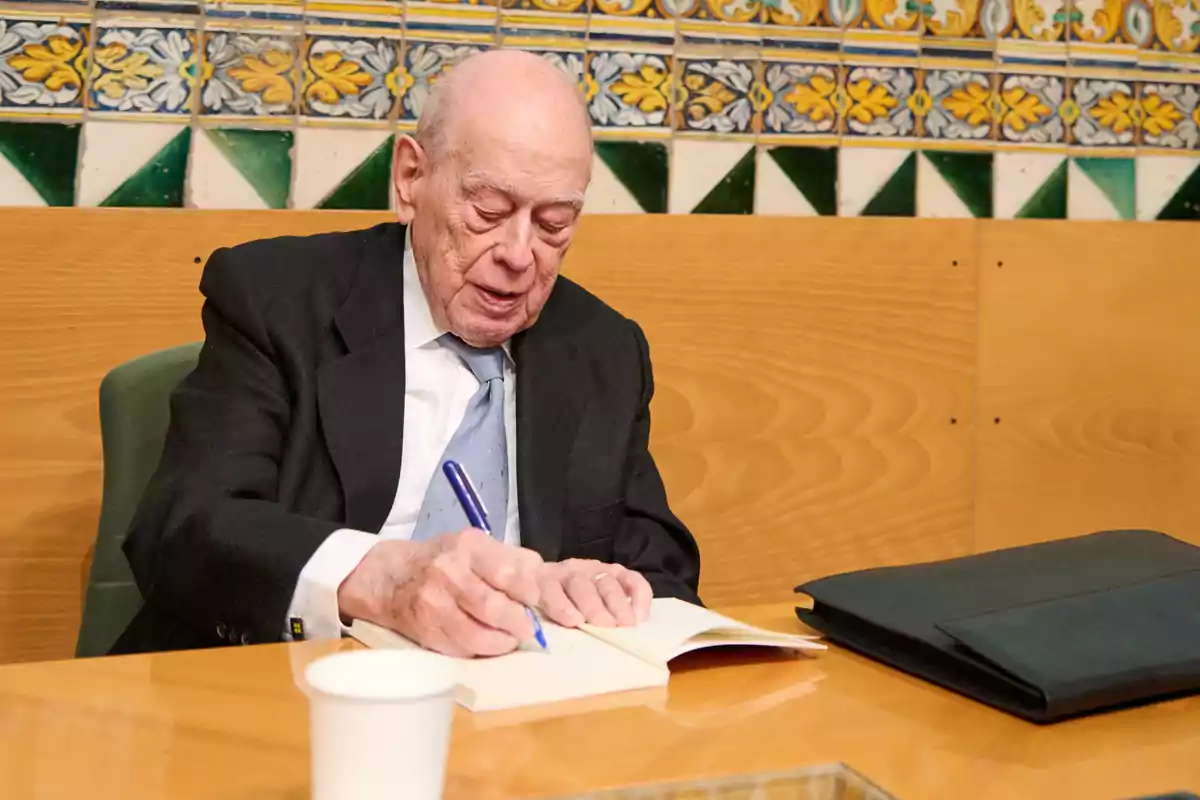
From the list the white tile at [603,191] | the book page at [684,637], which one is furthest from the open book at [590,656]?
the white tile at [603,191]

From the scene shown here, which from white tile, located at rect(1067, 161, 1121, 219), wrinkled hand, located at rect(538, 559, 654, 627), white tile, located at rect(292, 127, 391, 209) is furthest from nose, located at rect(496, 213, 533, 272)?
white tile, located at rect(1067, 161, 1121, 219)

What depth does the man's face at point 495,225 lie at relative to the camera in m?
1.50

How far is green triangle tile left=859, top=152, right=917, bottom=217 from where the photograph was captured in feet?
7.72

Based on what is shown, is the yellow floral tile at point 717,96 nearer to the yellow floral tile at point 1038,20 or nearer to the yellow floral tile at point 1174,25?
the yellow floral tile at point 1038,20

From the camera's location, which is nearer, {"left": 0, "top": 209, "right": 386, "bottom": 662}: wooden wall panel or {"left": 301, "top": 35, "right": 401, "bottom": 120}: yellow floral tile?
{"left": 0, "top": 209, "right": 386, "bottom": 662}: wooden wall panel

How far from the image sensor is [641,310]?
83.0 inches

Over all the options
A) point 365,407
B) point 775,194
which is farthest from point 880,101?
point 365,407

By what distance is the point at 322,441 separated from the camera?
146cm

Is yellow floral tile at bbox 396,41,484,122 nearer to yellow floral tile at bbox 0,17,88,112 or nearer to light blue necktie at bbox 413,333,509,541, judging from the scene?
yellow floral tile at bbox 0,17,88,112

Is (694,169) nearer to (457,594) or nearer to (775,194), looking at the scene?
(775,194)

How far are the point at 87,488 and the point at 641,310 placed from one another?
0.89 meters

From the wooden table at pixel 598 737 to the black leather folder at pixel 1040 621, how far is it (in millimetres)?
24

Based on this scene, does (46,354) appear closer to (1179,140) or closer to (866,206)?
(866,206)

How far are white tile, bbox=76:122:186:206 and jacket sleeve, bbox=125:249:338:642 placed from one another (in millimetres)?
472
